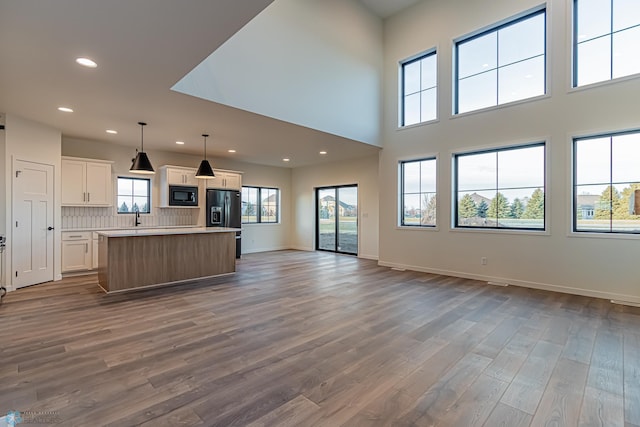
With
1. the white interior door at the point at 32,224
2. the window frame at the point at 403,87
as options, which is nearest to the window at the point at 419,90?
the window frame at the point at 403,87

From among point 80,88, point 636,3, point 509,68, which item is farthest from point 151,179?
point 636,3

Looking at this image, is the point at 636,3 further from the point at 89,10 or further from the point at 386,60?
the point at 89,10

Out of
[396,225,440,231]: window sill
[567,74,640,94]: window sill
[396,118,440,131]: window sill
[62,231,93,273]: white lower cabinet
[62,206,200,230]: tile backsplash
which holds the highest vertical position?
[567,74,640,94]: window sill

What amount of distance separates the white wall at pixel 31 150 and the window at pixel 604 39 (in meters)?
8.55

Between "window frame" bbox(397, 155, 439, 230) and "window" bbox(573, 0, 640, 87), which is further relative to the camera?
"window frame" bbox(397, 155, 439, 230)

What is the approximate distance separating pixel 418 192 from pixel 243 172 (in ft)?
16.3

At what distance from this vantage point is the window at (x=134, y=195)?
686cm

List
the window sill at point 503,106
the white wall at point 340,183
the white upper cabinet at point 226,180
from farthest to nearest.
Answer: the white wall at point 340,183 < the white upper cabinet at point 226,180 < the window sill at point 503,106

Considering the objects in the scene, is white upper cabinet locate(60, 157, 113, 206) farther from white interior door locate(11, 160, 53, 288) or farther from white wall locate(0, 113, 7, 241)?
white wall locate(0, 113, 7, 241)

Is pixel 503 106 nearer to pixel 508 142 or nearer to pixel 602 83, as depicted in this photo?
pixel 508 142

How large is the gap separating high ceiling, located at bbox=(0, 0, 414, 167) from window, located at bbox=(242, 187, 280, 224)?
3.19m

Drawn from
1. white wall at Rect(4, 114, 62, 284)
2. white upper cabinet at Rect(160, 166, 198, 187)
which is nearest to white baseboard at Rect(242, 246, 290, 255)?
white upper cabinet at Rect(160, 166, 198, 187)

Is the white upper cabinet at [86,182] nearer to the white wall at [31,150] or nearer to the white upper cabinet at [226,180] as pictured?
the white wall at [31,150]

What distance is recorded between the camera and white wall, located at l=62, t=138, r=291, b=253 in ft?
21.2
